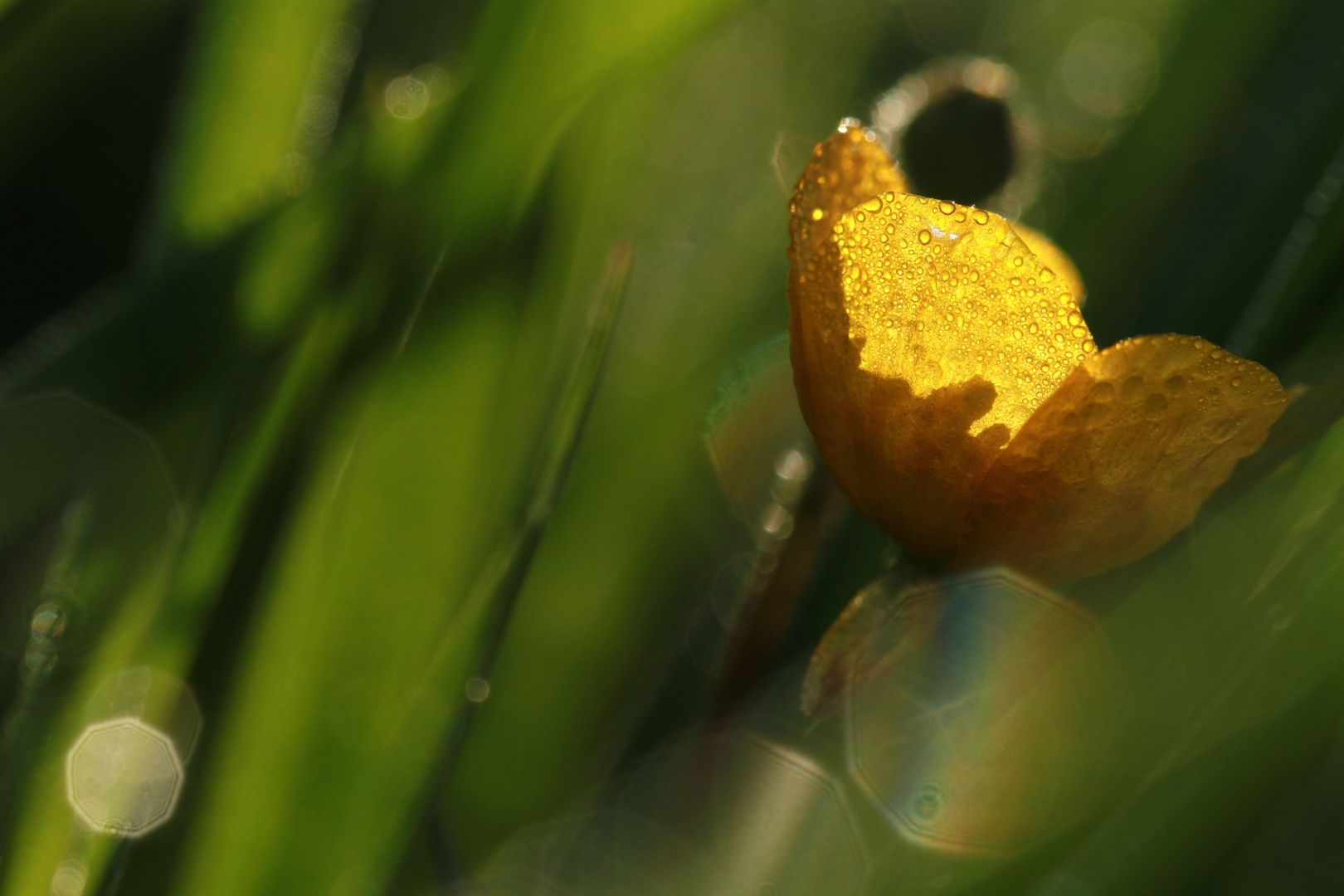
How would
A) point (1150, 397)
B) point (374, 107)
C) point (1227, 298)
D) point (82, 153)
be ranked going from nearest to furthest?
point (1150, 397)
point (374, 107)
point (1227, 298)
point (82, 153)

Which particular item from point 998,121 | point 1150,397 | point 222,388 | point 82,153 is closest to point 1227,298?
point 998,121

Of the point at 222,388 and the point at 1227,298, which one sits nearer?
the point at 222,388

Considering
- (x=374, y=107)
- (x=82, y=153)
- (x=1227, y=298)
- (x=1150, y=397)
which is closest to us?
(x=1150, y=397)

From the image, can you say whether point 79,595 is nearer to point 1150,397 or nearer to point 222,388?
point 222,388

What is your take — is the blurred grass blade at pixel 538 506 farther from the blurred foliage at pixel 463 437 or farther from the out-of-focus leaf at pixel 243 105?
the out-of-focus leaf at pixel 243 105

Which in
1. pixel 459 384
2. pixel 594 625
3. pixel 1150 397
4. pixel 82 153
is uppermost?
Answer: pixel 1150 397

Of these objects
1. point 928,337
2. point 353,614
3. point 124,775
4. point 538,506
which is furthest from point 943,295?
point 124,775

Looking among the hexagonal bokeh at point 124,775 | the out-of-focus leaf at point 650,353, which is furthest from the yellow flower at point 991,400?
the hexagonal bokeh at point 124,775

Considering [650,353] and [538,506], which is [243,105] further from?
[538,506]
